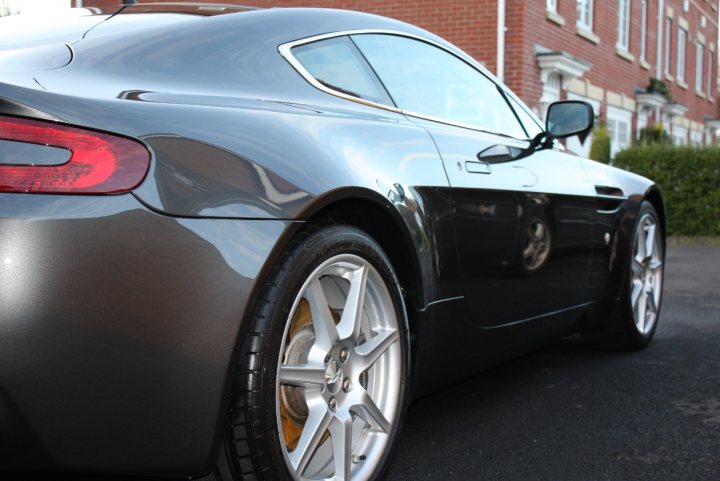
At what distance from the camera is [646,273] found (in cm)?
486

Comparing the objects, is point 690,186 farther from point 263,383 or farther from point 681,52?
point 681,52

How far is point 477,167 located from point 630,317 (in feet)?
5.93

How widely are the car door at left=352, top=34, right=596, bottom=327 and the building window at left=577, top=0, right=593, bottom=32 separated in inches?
565

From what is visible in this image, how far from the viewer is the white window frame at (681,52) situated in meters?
27.4

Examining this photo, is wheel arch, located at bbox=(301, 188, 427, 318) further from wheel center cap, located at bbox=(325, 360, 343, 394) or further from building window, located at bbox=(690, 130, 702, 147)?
building window, located at bbox=(690, 130, 702, 147)

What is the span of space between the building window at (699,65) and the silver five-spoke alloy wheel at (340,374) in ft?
98.0

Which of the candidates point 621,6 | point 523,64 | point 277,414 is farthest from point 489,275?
point 621,6

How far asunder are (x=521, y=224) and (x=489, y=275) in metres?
0.31

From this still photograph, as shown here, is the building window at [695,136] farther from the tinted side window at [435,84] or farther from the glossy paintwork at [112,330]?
the glossy paintwork at [112,330]

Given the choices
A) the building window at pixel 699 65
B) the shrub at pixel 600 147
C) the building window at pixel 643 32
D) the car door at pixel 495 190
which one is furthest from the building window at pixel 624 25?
the car door at pixel 495 190

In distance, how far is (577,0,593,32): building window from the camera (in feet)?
58.0

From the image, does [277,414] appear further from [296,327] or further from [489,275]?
[489,275]

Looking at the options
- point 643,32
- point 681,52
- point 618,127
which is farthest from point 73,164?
point 681,52

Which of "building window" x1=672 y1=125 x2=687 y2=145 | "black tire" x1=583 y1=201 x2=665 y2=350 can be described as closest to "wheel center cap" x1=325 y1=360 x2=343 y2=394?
"black tire" x1=583 y1=201 x2=665 y2=350
